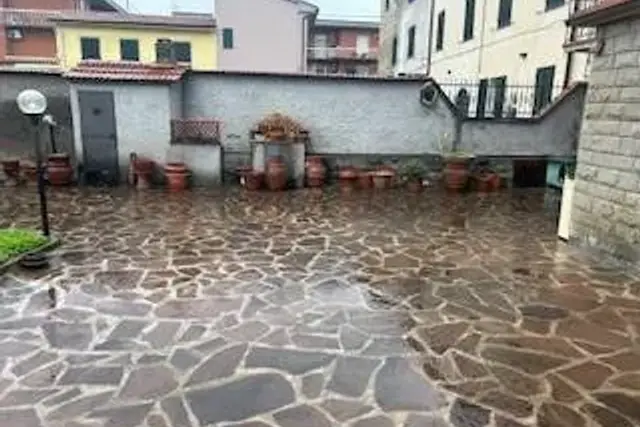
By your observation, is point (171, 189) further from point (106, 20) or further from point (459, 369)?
point (106, 20)

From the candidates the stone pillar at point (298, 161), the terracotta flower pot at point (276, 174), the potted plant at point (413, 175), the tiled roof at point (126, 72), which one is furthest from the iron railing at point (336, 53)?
the terracotta flower pot at point (276, 174)

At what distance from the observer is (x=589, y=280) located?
6.41 metres

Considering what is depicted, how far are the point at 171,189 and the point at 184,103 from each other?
7.02ft

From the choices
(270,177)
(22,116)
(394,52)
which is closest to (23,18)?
(394,52)

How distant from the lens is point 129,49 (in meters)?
29.4

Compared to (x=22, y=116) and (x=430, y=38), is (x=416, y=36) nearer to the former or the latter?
(x=430, y=38)

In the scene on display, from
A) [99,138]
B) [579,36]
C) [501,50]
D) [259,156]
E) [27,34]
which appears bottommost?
[259,156]

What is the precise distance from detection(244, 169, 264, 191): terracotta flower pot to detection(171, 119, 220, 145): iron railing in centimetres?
105

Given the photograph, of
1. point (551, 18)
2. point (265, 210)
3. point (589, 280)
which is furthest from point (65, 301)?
point (551, 18)

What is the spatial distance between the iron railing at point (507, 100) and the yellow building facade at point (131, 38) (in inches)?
690

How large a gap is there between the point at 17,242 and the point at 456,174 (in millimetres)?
8693

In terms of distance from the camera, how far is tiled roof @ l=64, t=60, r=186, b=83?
11.5 metres

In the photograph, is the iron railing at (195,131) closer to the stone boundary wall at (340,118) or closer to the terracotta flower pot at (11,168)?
the stone boundary wall at (340,118)

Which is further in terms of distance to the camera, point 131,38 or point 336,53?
A: point 336,53
